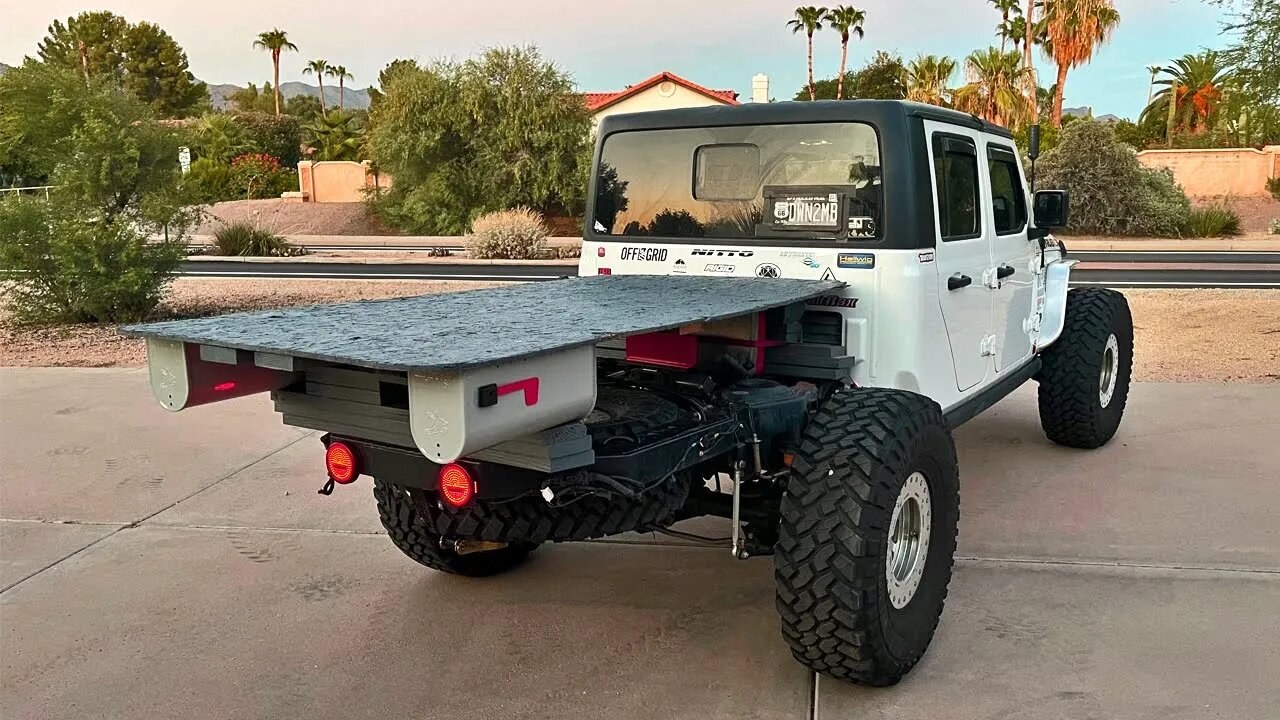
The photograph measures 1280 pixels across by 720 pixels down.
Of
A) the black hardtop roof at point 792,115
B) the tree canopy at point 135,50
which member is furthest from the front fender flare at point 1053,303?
the tree canopy at point 135,50

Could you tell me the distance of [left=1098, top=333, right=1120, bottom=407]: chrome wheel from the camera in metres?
6.73

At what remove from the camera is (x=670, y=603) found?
446 centimetres

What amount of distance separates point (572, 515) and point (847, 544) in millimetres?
960

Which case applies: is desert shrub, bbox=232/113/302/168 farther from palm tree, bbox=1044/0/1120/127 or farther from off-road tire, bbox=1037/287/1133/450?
off-road tire, bbox=1037/287/1133/450

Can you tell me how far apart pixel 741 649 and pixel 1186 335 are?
9.25 meters

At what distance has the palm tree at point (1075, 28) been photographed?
138ft

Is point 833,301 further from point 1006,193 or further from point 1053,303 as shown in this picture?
point 1053,303

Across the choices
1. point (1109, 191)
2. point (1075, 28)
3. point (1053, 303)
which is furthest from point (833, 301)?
point (1075, 28)

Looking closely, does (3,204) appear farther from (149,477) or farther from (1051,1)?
(1051,1)

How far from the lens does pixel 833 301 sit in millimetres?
4598

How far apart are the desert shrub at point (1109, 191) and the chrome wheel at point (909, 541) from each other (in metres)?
27.5

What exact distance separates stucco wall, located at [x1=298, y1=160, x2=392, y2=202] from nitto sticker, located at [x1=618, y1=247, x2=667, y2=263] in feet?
135

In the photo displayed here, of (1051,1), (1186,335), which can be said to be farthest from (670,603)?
(1051,1)

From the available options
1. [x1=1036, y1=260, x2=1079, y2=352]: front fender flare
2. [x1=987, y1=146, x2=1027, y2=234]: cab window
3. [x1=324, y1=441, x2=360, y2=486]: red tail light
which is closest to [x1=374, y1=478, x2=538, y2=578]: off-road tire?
[x1=324, y1=441, x2=360, y2=486]: red tail light
